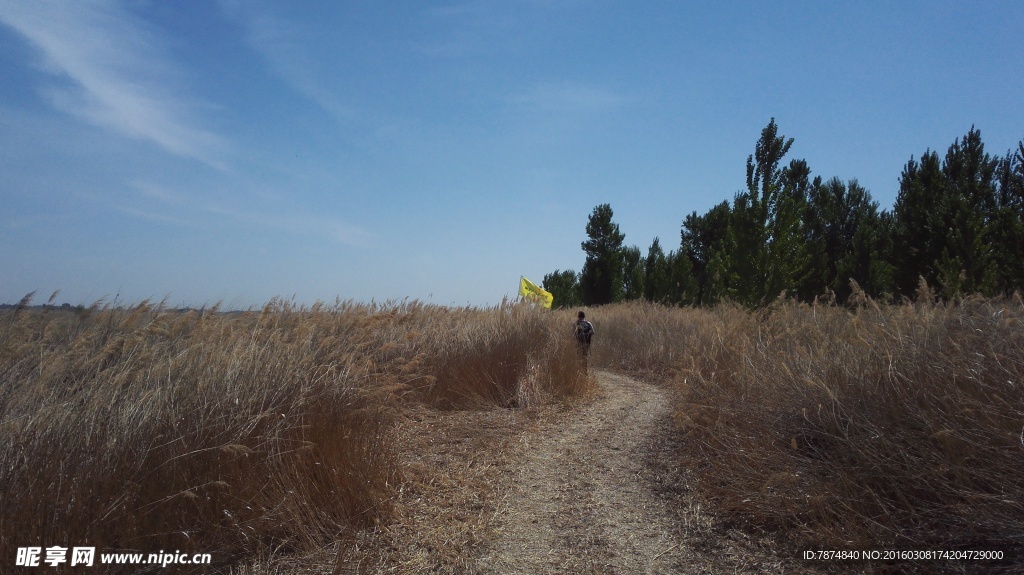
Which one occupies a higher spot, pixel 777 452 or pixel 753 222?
pixel 753 222

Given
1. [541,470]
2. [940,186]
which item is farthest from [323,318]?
[940,186]

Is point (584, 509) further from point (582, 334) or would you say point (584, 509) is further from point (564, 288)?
point (564, 288)

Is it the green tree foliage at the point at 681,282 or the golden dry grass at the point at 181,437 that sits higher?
the green tree foliage at the point at 681,282

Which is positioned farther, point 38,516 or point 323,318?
point 323,318

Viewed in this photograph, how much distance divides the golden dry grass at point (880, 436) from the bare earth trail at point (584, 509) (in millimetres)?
655

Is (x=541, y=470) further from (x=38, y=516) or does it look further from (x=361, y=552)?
(x=38, y=516)

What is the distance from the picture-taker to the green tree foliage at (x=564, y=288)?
1747 inches

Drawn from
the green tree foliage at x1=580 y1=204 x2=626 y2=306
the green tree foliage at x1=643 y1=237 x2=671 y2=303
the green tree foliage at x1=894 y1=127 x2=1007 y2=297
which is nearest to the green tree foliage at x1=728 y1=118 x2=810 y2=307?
the green tree foliage at x1=894 y1=127 x2=1007 y2=297

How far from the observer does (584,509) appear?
5.08m

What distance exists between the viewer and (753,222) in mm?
15672

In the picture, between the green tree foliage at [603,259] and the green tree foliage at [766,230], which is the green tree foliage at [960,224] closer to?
the green tree foliage at [766,230]

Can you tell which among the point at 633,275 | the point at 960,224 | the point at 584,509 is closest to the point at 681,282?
the point at 633,275

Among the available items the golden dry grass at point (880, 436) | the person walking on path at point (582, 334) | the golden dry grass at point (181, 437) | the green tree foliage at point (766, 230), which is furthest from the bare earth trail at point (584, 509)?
the green tree foliage at point (766, 230)

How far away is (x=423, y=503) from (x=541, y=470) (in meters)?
1.58
